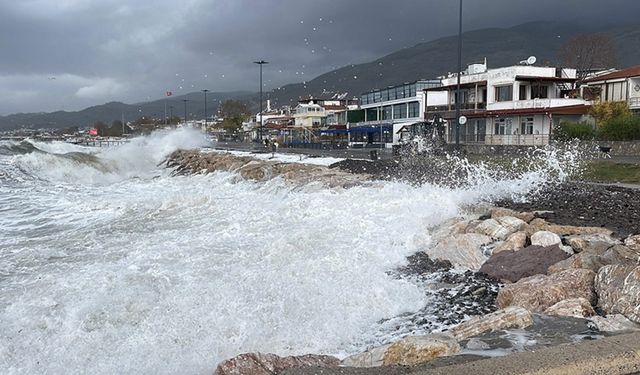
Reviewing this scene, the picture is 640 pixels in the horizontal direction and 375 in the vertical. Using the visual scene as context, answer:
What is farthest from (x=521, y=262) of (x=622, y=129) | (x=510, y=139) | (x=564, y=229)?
(x=510, y=139)

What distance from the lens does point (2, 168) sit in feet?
114

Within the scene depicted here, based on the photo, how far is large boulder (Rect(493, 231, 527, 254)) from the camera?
28.7 ft

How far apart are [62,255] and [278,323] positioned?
657cm

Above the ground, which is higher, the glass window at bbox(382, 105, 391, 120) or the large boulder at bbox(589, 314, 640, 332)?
the glass window at bbox(382, 105, 391, 120)

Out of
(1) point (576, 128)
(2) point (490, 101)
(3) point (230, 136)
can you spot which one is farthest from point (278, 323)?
(3) point (230, 136)

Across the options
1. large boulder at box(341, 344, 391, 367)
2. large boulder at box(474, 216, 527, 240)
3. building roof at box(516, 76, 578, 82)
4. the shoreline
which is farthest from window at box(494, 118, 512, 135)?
large boulder at box(341, 344, 391, 367)

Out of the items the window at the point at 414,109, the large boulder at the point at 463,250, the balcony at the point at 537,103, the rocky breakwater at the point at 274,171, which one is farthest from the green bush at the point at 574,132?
the large boulder at the point at 463,250

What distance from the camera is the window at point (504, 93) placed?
43594 millimetres

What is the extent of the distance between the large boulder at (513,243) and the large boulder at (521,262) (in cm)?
24

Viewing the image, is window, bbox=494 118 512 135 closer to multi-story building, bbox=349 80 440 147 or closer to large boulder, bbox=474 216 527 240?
multi-story building, bbox=349 80 440 147

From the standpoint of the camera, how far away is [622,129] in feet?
95.9

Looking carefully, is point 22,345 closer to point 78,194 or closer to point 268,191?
point 268,191

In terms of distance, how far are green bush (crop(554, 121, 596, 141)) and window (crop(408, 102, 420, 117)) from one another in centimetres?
2321

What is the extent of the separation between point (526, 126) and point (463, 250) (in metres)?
35.6
